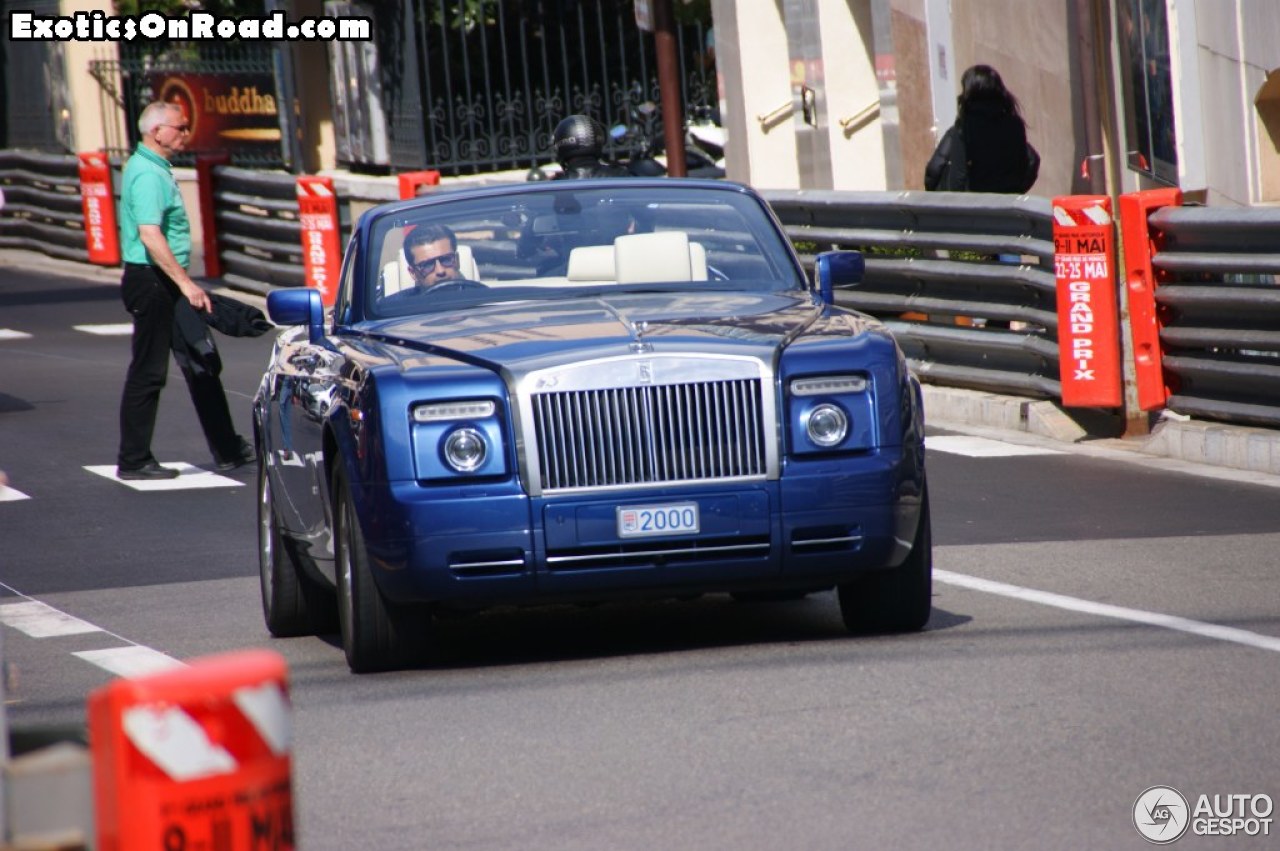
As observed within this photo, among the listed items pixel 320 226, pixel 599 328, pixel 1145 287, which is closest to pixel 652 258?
pixel 599 328

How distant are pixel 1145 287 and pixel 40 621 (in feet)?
20.2

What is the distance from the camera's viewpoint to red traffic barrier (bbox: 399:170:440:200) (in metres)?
20.2

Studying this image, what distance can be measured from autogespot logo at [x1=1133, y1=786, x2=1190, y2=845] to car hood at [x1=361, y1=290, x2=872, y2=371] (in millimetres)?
2251

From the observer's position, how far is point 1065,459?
40.6ft

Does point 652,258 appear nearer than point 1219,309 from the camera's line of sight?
Yes

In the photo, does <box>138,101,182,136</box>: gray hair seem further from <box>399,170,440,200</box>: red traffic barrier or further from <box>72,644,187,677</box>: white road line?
<box>399,170,440,200</box>: red traffic barrier

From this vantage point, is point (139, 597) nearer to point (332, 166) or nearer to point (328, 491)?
point (328, 491)

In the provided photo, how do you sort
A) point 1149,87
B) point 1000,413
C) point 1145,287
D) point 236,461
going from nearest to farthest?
point 1145,287, point 236,461, point 1000,413, point 1149,87

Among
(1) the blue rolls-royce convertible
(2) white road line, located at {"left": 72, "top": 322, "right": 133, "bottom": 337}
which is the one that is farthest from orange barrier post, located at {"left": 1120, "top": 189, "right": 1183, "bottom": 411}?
(2) white road line, located at {"left": 72, "top": 322, "right": 133, "bottom": 337}

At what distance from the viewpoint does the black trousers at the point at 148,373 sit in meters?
13.1

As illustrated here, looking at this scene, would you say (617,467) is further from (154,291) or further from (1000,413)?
(1000,413)

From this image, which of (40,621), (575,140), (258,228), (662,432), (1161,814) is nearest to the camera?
(1161,814)

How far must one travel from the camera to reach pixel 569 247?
8453 millimetres

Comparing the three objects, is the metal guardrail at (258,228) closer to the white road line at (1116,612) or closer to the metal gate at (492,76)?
the metal gate at (492,76)
